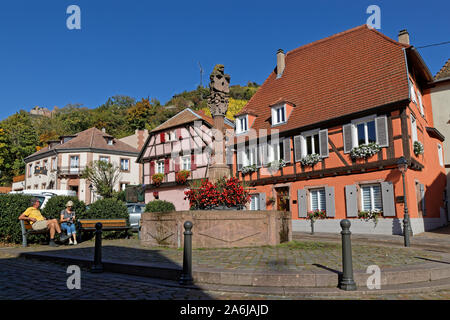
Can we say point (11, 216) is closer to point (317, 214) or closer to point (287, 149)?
point (317, 214)

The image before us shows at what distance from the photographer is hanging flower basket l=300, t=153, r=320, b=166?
20.0m

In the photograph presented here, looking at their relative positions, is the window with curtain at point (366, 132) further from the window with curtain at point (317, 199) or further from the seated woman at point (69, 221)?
the seated woman at point (69, 221)

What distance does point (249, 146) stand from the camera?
2439 cm

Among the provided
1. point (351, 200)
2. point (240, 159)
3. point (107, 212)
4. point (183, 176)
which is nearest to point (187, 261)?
point (107, 212)

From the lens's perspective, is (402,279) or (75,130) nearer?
(402,279)

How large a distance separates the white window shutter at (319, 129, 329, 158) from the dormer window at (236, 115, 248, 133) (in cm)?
632

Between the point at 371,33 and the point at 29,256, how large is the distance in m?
20.6

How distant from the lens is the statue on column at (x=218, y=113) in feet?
35.9

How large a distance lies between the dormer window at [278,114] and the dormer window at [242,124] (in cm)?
239

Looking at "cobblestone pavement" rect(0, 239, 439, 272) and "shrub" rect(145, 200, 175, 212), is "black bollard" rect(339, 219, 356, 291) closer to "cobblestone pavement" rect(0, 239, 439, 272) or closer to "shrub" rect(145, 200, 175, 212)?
"cobblestone pavement" rect(0, 239, 439, 272)

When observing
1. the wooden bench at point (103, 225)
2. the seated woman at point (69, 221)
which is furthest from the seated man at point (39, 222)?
the wooden bench at point (103, 225)

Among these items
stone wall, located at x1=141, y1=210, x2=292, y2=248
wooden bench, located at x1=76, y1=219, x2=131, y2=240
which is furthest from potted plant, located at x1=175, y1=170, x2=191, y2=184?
stone wall, located at x1=141, y1=210, x2=292, y2=248
